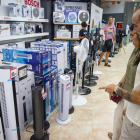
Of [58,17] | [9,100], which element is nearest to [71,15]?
[58,17]

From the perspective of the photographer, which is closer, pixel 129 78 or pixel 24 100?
pixel 129 78

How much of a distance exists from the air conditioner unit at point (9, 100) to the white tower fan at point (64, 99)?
2.35 feet

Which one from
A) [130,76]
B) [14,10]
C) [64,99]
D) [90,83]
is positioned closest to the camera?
[130,76]

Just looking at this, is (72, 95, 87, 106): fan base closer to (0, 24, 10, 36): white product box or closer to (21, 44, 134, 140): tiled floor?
(21, 44, 134, 140): tiled floor

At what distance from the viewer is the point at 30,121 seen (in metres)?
2.24

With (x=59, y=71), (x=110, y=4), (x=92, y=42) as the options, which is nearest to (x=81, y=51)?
(x=59, y=71)

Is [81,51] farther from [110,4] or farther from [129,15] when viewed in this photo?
[129,15]

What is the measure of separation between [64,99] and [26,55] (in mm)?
884

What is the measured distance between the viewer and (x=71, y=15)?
4.96 m

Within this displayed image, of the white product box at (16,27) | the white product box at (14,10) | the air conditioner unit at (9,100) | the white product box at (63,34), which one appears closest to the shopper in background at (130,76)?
the air conditioner unit at (9,100)

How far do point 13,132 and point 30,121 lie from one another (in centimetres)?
66

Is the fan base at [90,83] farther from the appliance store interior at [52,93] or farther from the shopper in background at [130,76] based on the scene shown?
the shopper in background at [130,76]

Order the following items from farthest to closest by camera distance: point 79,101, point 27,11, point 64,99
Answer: point 27,11 → point 79,101 → point 64,99

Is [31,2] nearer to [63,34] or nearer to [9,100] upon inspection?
Answer: [63,34]
